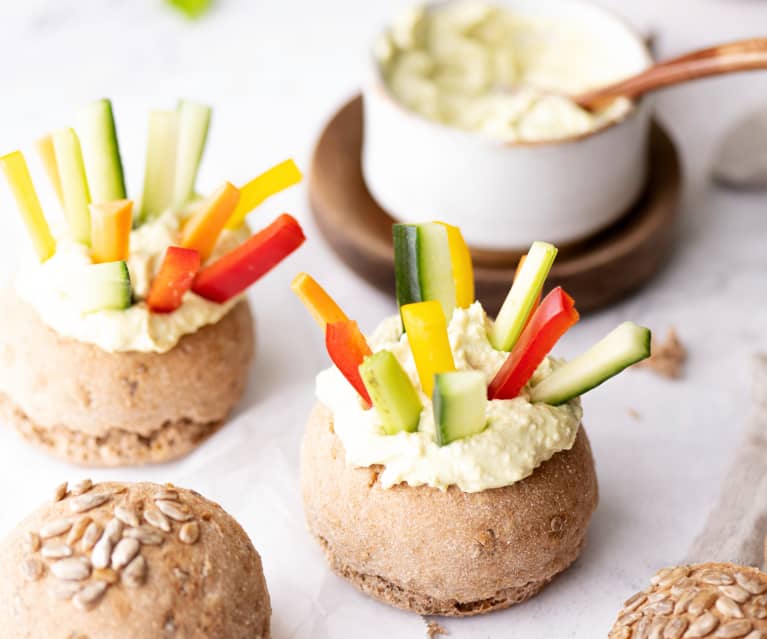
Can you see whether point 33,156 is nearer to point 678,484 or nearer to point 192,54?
point 192,54

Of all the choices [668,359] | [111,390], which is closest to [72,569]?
[111,390]

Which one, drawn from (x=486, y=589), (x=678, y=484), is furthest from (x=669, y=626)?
(x=678, y=484)

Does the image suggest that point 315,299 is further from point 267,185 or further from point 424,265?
point 267,185

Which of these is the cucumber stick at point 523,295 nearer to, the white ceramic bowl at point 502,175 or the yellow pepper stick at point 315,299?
the yellow pepper stick at point 315,299

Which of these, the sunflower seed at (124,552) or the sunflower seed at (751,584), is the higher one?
the sunflower seed at (124,552)

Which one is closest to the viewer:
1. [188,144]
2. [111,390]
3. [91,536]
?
[91,536]

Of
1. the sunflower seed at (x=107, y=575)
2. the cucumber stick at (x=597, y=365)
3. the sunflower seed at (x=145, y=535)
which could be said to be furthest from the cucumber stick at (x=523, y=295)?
the sunflower seed at (x=107, y=575)

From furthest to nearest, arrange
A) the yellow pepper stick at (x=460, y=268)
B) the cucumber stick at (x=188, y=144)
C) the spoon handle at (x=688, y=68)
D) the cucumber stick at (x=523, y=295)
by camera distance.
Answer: the spoon handle at (x=688, y=68) → the cucumber stick at (x=188, y=144) → the yellow pepper stick at (x=460, y=268) → the cucumber stick at (x=523, y=295)

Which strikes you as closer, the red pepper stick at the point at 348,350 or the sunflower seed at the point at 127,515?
the sunflower seed at the point at 127,515
